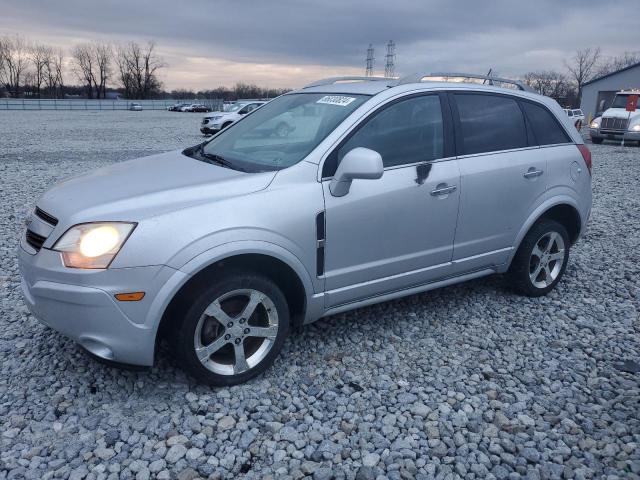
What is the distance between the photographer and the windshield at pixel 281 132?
355cm

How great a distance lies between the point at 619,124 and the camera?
66.0ft

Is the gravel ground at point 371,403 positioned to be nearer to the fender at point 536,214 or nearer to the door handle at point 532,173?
the fender at point 536,214

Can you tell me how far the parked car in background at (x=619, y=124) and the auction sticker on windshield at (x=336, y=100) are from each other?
64.6 feet

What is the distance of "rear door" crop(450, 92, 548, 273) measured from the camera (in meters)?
4.01

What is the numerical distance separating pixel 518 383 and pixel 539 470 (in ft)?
2.68

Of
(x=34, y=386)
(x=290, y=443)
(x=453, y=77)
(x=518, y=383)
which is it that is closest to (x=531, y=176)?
(x=453, y=77)

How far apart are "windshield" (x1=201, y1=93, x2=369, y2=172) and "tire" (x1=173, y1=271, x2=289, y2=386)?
32.0 inches

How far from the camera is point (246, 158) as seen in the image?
3.74m

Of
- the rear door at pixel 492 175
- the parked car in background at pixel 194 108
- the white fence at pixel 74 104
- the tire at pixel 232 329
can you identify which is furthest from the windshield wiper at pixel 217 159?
the parked car in background at pixel 194 108

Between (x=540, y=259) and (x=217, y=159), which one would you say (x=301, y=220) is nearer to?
(x=217, y=159)

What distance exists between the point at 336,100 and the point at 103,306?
2.15m

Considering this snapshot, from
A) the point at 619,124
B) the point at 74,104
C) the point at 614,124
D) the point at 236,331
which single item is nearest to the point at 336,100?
the point at 236,331


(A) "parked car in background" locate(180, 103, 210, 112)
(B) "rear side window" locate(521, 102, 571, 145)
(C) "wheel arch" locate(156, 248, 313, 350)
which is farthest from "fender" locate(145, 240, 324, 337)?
(A) "parked car in background" locate(180, 103, 210, 112)

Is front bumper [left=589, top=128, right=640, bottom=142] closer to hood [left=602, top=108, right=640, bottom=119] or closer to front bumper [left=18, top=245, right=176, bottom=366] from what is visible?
hood [left=602, top=108, right=640, bottom=119]
